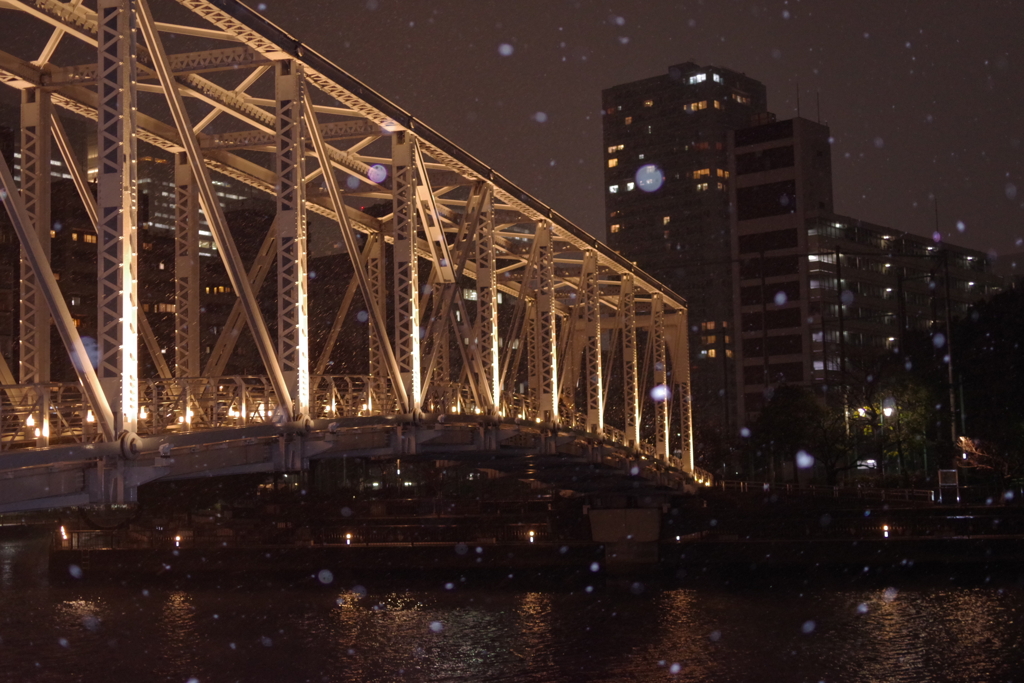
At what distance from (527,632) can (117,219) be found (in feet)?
98.6

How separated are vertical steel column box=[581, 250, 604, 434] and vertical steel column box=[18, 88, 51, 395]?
91.6 ft

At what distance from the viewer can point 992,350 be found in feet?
249

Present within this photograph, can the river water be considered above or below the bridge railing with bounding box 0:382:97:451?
below

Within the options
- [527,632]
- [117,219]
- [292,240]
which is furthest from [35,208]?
[527,632]

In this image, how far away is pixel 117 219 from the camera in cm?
1845

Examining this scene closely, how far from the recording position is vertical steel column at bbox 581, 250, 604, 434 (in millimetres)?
50406

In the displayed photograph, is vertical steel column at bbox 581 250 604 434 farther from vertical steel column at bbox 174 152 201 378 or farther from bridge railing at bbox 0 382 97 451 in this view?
bridge railing at bbox 0 382 97 451

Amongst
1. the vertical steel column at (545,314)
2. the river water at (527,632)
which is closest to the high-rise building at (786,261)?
the river water at (527,632)

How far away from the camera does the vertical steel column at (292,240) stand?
2402cm

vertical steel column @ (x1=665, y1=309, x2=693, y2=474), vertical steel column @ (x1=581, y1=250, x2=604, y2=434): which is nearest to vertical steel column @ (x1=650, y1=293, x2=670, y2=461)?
vertical steel column @ (x1=665, y1=309, x2=693, y2=474)

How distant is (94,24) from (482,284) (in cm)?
1588

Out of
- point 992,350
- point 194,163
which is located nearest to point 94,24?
point 194,163

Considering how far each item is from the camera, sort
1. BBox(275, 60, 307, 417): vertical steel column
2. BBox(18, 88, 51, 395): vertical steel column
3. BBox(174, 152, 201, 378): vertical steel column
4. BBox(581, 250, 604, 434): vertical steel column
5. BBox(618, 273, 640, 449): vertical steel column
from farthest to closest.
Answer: BBox(618, 273, 640, 449): vertical steel column, BBox(581, 250, 604, 434): vertical steel column, BBox(174, 152, 201, 378): vertical steel column, BBox(275, 60, 307, 417): vertical steel column, BBox(18, 88, 51, 395): vertical steel column

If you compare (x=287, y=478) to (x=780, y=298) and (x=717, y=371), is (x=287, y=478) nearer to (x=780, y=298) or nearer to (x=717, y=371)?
(x=780, y=298)
